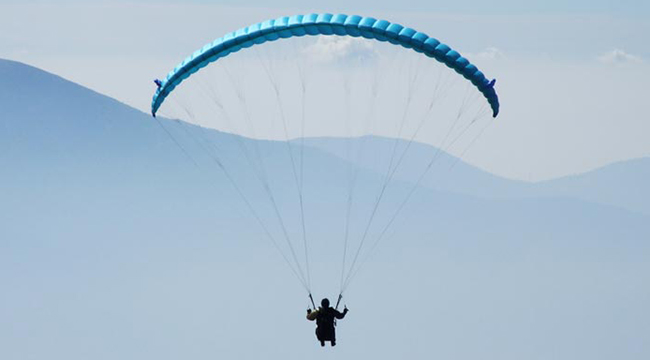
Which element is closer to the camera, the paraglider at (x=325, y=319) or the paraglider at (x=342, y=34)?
the paraglider at (x=342, y=34)

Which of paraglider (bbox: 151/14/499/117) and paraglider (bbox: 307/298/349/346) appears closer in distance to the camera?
paraglider (bbox: 151/14/499/117)

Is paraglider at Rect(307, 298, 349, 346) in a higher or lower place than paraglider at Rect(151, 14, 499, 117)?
lower

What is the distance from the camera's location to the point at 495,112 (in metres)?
34.0

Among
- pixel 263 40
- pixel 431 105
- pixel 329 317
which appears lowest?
pixel 329 317

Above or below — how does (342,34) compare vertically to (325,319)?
above

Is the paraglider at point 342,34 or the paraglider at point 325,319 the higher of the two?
the paraglider at point 342,34

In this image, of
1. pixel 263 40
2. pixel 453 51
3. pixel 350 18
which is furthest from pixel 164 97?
pixel 453 51

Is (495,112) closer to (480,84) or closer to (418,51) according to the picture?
(480,84)

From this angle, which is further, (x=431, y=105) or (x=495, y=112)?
(x=495, y=112)

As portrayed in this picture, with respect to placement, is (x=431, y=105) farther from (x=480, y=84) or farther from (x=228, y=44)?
(x=228, y=44)

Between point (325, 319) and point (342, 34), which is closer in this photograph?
point (342, 34)

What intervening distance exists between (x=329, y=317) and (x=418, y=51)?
7725 millimetres

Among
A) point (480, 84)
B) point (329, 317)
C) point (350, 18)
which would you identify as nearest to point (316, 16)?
point (350, 18)

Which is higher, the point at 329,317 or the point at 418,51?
the point at 418,51
